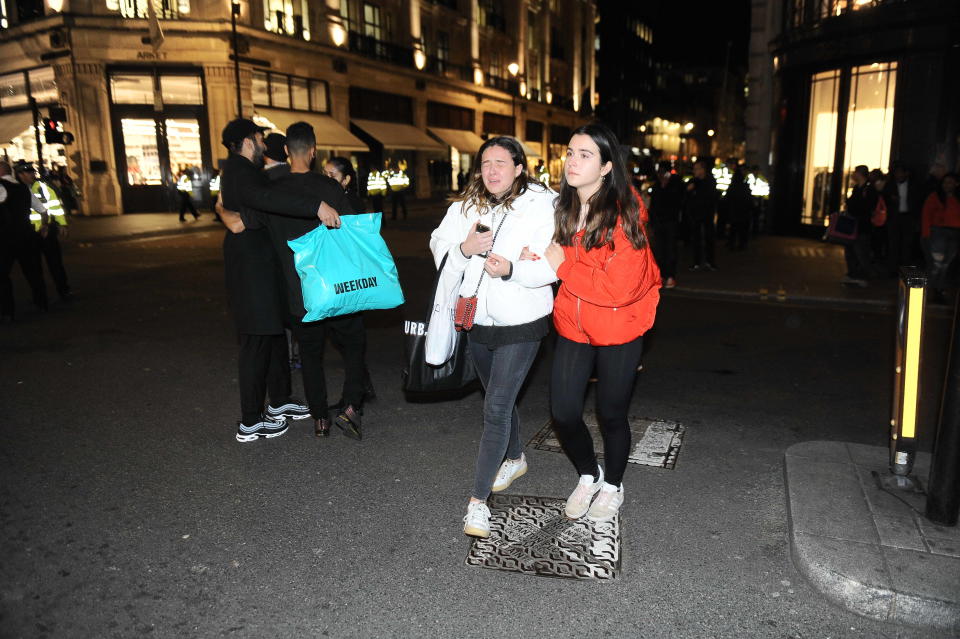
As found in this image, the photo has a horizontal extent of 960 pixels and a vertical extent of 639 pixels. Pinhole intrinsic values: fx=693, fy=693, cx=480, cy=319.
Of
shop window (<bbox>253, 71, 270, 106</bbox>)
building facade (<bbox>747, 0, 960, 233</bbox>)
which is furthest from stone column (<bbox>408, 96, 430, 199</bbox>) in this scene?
building facade (<bbox>747, 0, 960, 233</bbox>)

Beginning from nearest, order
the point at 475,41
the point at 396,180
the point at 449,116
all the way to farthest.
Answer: the point at 396,180 < the point at 449,116 < the point at 475,41

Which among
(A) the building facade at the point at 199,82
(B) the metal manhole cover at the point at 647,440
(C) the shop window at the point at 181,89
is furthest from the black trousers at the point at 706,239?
(C) the shop window at the point at 181,89

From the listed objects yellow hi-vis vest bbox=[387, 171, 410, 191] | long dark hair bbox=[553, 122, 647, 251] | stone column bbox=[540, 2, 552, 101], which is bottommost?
long dark hair bbox=[553, 122, 647, 251]

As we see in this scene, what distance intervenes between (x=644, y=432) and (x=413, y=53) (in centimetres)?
3718

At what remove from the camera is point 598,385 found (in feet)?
11.3

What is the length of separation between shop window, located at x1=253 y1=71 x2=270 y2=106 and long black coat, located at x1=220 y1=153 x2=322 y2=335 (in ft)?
87.3

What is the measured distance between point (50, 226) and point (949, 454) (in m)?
11.0

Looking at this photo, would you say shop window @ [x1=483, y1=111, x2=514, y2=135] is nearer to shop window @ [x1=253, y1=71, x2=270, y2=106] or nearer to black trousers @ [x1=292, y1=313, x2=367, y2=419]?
shop window @ [x1=253, y1=71, x2=270, y2=106]

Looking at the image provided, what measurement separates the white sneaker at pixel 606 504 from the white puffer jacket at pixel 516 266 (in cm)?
104

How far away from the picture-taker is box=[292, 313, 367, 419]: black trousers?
15.6ft

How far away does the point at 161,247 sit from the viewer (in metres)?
17.0

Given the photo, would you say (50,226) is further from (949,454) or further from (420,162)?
(420,162)

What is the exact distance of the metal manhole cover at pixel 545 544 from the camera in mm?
3262

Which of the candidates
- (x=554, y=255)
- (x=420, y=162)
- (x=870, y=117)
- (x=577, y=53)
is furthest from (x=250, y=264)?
(x=577, y=53)
